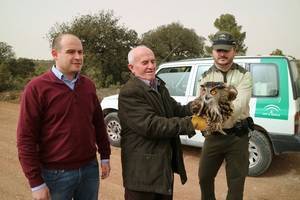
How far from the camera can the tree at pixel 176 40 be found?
27.6 metres

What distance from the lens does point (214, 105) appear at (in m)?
2.49

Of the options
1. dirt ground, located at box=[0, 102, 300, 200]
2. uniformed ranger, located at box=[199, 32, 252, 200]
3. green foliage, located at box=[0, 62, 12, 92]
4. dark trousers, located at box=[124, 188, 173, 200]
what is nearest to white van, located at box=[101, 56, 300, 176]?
dirt ground, located at box=[0, 102, 300, 200]

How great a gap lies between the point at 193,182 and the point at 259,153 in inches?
46.3

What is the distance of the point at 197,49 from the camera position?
28.6 meters

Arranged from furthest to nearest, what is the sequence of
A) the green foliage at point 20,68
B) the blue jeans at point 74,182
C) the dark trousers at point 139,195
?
the green foliage at point 20,68, the dark trousers at point 139,195, the blue jeans at point 74,182

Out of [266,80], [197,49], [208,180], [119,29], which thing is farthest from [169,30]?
[208,180]

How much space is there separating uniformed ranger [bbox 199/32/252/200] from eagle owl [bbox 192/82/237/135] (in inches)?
30.3

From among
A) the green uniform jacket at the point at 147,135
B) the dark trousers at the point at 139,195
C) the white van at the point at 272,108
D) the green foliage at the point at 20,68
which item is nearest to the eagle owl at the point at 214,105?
the green uniform jacket at the point at 147,135

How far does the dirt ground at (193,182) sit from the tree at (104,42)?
42.5ft

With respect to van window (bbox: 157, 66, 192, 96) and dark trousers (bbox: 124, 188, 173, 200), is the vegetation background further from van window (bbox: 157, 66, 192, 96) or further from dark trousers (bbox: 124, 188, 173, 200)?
dark trousers (bbox: 124, 188, 173, 200)

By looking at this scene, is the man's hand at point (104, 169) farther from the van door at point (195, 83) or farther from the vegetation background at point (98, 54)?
the vegetation background at point (98, 54)

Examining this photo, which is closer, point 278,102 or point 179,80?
point 278,102

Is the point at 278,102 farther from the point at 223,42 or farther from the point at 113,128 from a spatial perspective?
the point at 113,128

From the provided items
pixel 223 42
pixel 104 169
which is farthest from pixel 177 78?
pixel 104 169
